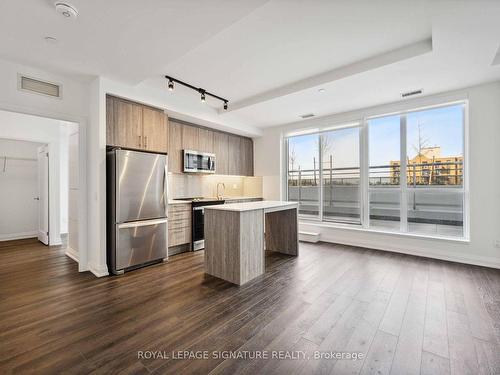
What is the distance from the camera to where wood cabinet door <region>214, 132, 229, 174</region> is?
536 cm

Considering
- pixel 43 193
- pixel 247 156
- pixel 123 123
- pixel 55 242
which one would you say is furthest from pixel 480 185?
pixel 43 193

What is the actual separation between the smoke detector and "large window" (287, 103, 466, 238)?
15.6 ft

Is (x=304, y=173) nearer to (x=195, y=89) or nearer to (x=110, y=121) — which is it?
(x=195, y=89)

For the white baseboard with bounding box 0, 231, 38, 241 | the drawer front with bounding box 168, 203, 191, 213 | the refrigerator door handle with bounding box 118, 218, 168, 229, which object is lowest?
the white baseboard with bounding box 0, 231, 38, 241

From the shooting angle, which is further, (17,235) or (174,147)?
(17,235)

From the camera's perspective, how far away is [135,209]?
3.40 m

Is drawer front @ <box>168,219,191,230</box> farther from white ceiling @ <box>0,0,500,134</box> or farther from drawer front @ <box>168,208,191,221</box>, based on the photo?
white ceiling @ <box>0,0,500,134</box>

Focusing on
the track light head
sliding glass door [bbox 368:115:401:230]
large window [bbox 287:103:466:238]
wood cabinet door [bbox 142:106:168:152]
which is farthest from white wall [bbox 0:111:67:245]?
sliding glass door [bbox 368:115:401:230]

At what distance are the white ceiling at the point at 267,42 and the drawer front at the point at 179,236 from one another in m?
2.43

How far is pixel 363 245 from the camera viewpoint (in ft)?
15.2

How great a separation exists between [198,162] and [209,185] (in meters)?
0.89

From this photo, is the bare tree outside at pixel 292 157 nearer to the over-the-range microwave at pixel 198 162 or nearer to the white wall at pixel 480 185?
the over-the-range microwave at pixel 198 162

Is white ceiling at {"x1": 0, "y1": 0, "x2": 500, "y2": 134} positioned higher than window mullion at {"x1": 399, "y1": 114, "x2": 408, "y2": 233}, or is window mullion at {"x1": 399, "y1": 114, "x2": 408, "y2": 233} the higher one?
white ceiling at {"x1": 0, "y1": 0, "x2": 500, "y2": 134}

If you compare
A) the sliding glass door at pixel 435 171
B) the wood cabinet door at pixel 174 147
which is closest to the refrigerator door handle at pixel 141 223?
the wood cabinet door at pixel 174 147
